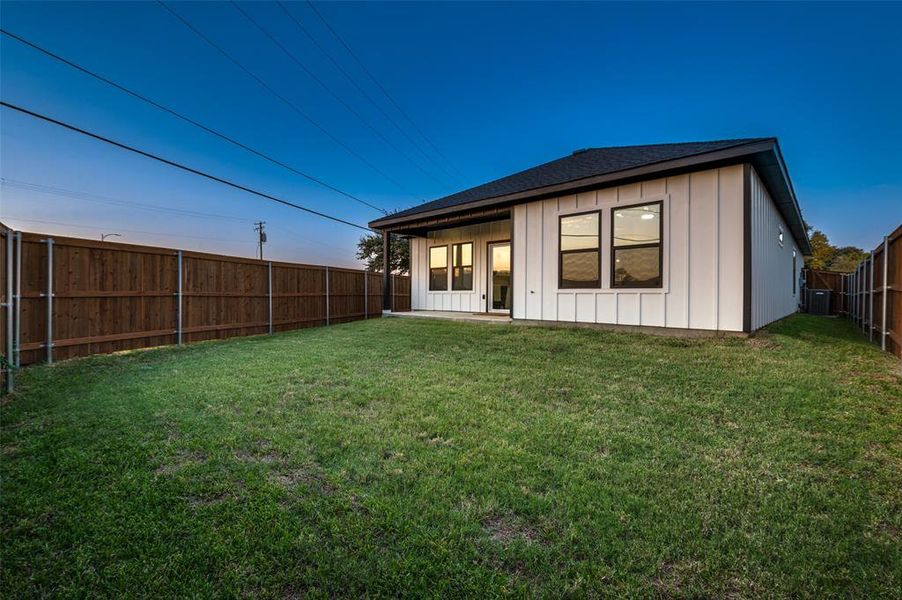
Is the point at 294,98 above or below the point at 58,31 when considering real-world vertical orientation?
above

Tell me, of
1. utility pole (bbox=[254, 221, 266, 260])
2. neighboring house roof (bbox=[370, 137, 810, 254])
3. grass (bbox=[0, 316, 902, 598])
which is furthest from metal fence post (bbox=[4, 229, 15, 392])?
utility pole (bbox=[254, 221, 266, 260])

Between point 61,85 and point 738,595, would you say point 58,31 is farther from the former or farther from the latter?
point 738,595

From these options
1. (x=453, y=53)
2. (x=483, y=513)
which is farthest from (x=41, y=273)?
(x=453, y=53)

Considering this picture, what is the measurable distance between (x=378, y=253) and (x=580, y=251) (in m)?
21.5

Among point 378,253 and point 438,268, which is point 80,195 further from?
point 378,253

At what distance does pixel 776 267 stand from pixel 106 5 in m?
16.6

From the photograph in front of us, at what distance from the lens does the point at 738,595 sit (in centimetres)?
145

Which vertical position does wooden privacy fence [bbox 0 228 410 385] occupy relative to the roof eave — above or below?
below

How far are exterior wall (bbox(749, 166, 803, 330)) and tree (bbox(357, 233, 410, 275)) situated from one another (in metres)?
19.2

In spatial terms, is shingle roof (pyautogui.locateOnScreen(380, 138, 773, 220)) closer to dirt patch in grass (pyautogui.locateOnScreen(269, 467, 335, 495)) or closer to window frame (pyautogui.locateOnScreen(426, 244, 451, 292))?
window frame (pyautogui.locateOnScreen(426, 244, 451, 292))

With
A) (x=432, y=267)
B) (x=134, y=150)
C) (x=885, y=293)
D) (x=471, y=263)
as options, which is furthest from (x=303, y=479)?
(x=432, y=267)

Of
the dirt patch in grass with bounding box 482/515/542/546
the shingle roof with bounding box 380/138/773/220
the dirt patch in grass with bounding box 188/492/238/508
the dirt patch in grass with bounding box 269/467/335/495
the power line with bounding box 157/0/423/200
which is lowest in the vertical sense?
the dirt patch in grass with bounding box 188/492/238/508

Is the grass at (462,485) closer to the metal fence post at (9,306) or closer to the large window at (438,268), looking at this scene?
the metal fence post at (9,306)

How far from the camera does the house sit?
6102mm
